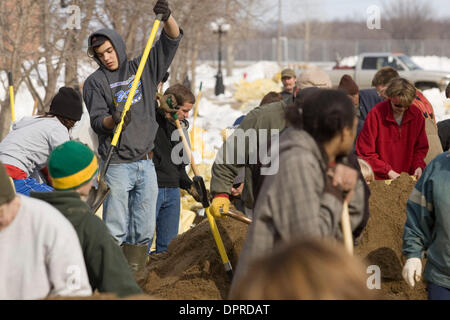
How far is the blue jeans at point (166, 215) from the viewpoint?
22.6ft

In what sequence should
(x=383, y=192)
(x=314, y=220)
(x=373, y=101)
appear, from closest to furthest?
(x=314, y=220)
(x=383, y=192)
(x=373, y=101)

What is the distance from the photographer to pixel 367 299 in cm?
202

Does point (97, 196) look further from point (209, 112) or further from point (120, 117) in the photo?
point (209, 112)

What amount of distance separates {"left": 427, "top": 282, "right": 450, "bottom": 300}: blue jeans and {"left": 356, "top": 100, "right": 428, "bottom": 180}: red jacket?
251 centimetres

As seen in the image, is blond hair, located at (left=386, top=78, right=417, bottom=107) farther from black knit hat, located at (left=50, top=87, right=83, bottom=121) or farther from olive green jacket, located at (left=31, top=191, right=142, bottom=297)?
olive green jacket, located at (left=31, top=191, right=142, bottom=297)

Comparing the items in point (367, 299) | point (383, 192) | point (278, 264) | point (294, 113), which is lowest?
point (383, 192)

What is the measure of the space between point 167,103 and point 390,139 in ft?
6.97

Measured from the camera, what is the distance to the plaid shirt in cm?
283

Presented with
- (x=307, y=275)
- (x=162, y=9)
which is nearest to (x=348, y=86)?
(x=162, y=9)

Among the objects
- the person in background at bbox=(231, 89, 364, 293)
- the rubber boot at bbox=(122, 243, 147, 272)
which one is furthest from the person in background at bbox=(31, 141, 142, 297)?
the rubber boot at bbox=(122, 243, 147, 272)

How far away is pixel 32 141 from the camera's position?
5.48 m

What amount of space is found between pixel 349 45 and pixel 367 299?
6956 centimetres
